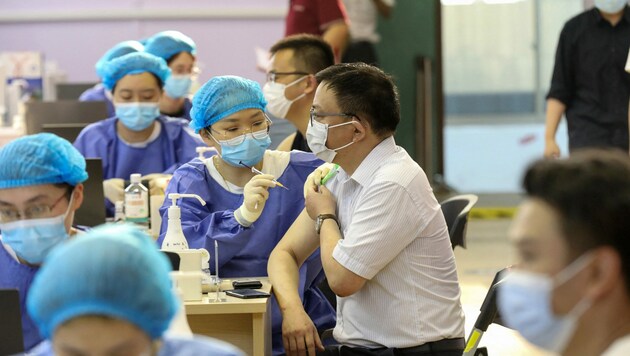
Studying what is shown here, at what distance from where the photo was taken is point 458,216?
362cm

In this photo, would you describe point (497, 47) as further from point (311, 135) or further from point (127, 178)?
point (311, 135)

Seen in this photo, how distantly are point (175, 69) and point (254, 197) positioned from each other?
2540 mm

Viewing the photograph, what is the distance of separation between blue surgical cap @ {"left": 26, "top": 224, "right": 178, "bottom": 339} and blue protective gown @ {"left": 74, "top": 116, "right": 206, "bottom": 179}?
128 inches

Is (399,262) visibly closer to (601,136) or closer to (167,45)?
(601,136)

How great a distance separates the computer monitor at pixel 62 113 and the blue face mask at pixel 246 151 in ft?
7.79

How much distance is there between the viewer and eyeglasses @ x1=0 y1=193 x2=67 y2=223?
2658 mm

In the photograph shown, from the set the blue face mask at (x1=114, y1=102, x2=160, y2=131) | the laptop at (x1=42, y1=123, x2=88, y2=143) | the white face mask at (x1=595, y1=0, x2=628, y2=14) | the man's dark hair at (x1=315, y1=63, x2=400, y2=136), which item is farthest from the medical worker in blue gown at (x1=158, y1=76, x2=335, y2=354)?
the white face mask at (x1=595, y1=0, x2=628, y2=14)

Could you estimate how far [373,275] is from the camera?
9.33ft

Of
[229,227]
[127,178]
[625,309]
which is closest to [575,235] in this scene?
[625,309]

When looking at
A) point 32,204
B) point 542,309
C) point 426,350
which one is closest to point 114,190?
point 32,204

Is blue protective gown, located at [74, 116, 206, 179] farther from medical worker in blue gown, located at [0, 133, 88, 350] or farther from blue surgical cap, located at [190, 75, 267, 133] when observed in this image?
medical worker in blue gown, located at [0, 133, 88, 350]

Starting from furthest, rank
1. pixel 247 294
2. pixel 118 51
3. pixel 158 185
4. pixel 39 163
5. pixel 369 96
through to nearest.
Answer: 1. pixel 118 51
2. pixel 158 185
3. pixel 369 96
4. pixel 247 294
5. pixel 39 163

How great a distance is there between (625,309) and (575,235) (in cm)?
14

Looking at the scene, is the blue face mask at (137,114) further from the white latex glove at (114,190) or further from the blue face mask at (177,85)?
the blue face mask at (177,85)
